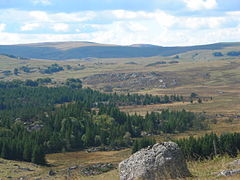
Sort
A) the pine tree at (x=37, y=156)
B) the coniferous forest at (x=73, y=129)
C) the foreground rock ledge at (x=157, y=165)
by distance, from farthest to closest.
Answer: the coniferous forest at (x=73, y=129) → the pine tree at (x=37, y=156) → the foreground rock ledge at (x=157, y=165)

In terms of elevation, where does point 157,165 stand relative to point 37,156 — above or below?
above

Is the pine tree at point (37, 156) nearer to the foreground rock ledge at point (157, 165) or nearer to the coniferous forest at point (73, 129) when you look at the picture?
the coniferous forest at point (73, 129)

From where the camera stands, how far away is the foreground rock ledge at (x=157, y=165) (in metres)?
22.9

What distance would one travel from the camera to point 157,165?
23328 millimetres

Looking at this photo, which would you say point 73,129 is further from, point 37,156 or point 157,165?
point 157,165

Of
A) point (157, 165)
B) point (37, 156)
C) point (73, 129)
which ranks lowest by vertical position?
point (73, 129)

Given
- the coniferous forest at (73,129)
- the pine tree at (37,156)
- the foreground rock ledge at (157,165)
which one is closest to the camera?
the foreground rock ledge at (157,165)

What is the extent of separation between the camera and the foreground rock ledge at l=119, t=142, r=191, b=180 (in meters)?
22.9

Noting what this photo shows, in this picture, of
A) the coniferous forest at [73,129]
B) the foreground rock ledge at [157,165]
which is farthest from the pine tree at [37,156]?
the foreground rock ledge at [157,165]

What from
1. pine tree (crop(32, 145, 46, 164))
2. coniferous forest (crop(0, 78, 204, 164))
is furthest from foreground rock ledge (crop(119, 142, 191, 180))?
coniferous forest (crop(0, 78, 204, 164))

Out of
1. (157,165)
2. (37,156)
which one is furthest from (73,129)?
(157,165)

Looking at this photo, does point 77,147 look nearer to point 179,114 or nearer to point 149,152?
point 179,114

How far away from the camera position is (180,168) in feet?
75.1

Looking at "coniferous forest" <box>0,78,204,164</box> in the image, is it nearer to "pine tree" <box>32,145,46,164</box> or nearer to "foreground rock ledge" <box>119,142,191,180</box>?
"pine tree" <box>32,145,46,164</box>
